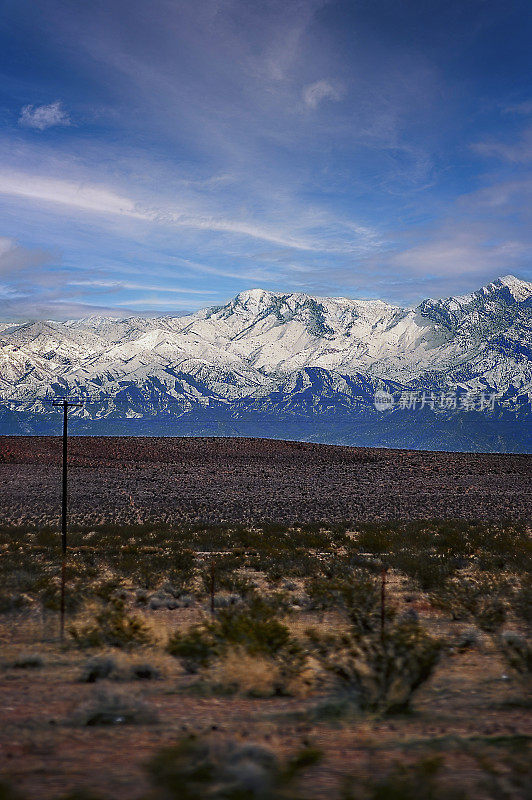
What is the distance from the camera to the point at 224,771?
A: 7410 mm

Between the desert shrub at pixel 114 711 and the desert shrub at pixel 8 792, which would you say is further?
the desert shrub at pixel 114 711

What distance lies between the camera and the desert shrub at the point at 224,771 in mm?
6949

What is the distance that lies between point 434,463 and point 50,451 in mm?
46201

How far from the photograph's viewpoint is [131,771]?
7492 millimetres

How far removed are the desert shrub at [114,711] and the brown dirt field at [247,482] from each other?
2067 cm

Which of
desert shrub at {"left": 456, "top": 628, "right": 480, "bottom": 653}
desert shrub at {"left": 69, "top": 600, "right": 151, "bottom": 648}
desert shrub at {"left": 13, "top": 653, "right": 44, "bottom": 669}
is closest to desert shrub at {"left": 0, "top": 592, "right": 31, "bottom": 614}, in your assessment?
desert shrub at {"left": 69, "top": 600, "right": 151, "bottom": 648}

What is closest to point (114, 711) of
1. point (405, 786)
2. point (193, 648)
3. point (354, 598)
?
→ point (193, 648)

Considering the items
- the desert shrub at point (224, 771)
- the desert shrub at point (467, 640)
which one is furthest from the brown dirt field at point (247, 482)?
the desert shrub at point (224, 771)

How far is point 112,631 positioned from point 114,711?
3.98 m

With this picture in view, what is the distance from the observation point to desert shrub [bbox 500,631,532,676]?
11203 mm

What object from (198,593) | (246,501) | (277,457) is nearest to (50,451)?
(277,457)

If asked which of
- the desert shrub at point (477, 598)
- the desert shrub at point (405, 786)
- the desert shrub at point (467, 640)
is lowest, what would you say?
the desert shrub at point (477, 598)

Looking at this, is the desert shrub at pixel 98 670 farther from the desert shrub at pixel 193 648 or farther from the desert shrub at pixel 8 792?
the desert shrub at pixel 8 792

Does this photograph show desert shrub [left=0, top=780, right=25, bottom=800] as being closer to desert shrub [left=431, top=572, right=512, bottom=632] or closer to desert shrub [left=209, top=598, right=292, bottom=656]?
desert shrub [left=209, top=598, right=292, bottom=656]
